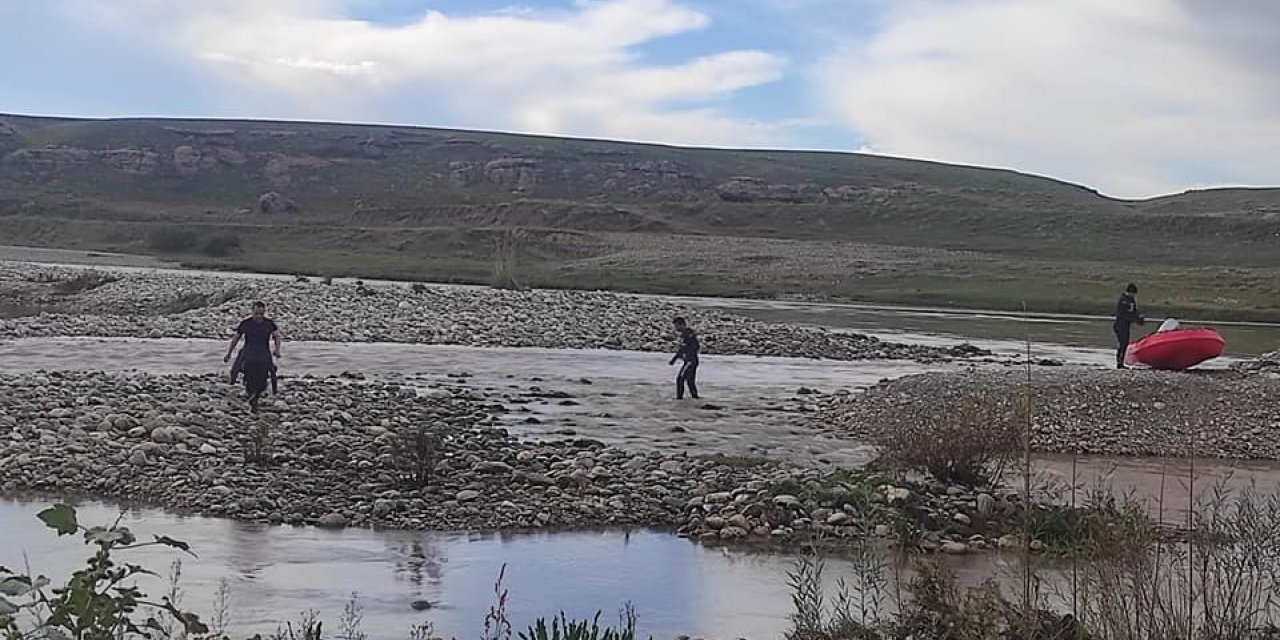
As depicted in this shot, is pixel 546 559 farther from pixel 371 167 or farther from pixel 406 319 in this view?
pixel 371 167

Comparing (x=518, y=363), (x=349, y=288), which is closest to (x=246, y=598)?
(x=518, y=363)

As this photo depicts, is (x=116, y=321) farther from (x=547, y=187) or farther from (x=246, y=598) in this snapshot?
(x=547, y=187)

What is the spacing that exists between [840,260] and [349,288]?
44247 millimetres

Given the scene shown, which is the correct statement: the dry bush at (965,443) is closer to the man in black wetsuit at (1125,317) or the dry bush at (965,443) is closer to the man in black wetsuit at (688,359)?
the man in black wetsuit at (688,359)

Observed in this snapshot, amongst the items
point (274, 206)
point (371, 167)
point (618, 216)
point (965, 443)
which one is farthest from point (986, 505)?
point (371, 167)

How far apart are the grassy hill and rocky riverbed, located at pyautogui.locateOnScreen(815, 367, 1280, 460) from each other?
3945cm

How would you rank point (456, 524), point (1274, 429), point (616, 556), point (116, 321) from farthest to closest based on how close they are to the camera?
point (116, 321) < point (1274, 429) < point (456, 524) < point (616, 556)

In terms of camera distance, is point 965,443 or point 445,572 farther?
point 965,443

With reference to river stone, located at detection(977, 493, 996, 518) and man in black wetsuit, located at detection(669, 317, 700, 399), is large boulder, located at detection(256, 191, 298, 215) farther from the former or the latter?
river stone, located at detection(977, 493, 996, 518)

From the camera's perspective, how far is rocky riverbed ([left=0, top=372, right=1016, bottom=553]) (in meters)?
12.9

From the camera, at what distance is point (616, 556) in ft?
39.0

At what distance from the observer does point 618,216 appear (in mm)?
113188

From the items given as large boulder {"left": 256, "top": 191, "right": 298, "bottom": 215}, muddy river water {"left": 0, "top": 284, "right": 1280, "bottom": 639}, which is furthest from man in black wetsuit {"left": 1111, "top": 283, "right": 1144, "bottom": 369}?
large boulder {"left": 256, "top": 191, "right": 298, "bottom": 215}

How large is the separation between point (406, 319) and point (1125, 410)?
74.3 feet
